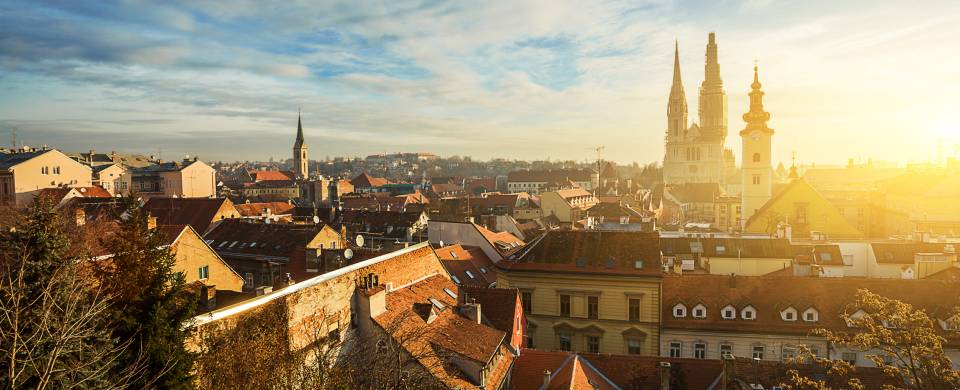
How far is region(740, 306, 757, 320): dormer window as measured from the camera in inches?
1163

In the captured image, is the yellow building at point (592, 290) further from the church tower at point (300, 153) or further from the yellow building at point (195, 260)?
the church tower at point (300, 153)

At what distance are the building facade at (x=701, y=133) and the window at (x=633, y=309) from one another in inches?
4187

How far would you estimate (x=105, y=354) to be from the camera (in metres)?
11.4

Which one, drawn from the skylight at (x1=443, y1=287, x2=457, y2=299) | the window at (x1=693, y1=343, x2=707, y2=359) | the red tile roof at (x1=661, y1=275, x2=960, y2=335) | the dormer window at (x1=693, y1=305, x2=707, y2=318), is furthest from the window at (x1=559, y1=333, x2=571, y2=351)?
the skylight at (x1=443, y1=287, x2=457, y2=299)

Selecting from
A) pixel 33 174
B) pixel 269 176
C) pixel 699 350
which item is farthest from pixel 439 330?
pixel 269 176

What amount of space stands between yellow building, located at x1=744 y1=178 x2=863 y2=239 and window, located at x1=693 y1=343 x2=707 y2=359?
2403cm

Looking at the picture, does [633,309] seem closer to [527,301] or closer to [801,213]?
[527,301]

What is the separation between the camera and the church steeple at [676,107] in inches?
5212

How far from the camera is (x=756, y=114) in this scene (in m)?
62.7

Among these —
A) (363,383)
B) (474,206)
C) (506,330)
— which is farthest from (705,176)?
(363,383)

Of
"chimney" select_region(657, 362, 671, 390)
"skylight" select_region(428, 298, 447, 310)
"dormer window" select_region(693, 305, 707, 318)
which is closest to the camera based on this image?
"chimney" select_region(657, 362, 671, 390)

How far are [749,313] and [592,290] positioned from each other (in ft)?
25.7

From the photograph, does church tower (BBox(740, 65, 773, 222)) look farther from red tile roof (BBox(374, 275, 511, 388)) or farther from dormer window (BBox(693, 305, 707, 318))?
red tile roof (BBox(374, 275, 511, 388))

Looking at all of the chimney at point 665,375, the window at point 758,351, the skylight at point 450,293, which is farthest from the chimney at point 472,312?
the window at point 758,351
